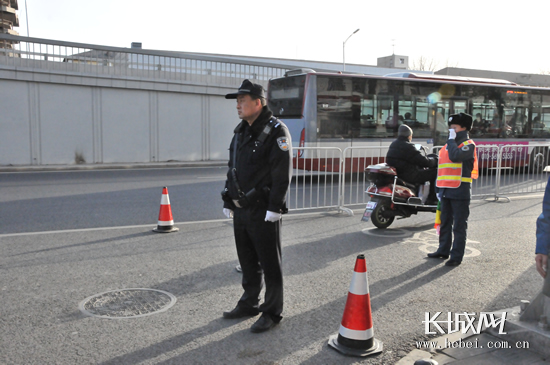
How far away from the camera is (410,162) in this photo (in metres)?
8.09

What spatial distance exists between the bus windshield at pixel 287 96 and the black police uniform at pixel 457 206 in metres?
8.96

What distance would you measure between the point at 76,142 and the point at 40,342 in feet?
59.8

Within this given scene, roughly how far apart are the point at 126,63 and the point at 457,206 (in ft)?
60.5

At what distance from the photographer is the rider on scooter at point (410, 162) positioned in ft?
26.4

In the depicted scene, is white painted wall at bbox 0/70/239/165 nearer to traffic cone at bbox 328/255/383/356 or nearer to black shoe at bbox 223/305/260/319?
black shoe at bbox 223/305/260/319

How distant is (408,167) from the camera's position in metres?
8.16

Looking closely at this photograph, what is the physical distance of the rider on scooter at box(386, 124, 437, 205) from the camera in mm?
8055

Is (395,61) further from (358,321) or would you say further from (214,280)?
(358,321)

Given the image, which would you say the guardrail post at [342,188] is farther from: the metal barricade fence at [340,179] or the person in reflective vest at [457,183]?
the person in reflective vest at [457,183]

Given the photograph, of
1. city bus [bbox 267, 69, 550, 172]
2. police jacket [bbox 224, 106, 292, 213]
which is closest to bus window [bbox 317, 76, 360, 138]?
city bus [bbox 267, 69, 550, 172]

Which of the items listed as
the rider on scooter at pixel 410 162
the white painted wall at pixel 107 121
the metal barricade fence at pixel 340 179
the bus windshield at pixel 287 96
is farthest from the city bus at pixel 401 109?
the white painted wall at pixel 107 121

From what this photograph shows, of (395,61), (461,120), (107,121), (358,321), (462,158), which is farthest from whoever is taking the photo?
(395,61)

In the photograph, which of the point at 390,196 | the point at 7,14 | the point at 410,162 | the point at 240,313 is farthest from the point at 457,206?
the point at 7,14

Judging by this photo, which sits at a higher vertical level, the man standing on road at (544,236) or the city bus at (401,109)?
the city bus at (401,109)
